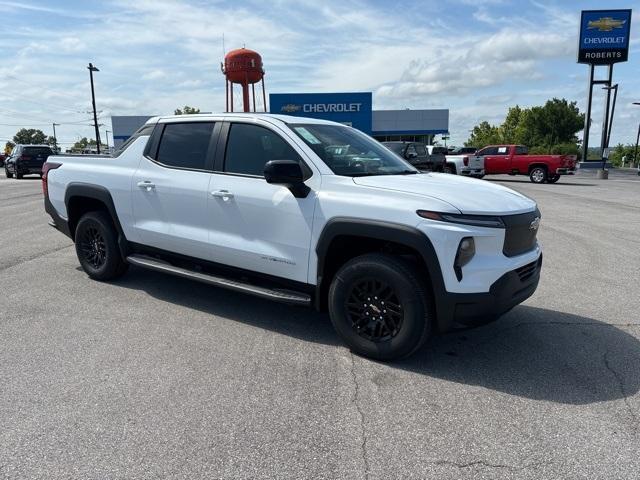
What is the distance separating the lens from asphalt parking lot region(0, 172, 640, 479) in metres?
2.65

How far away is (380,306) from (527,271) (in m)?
1.15

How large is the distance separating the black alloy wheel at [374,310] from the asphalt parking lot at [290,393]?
0.25 meters

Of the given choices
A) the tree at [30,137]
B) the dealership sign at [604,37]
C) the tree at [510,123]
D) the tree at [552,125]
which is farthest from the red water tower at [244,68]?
the tree at [30,137]

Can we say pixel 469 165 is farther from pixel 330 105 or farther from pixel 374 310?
pixel 374 310

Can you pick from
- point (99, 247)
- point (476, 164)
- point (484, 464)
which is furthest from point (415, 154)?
point (484, 464)

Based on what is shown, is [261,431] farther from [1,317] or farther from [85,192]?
[85,192]

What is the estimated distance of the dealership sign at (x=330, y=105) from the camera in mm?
34091

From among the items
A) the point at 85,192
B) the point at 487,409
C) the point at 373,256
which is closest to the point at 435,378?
the point at 487,409

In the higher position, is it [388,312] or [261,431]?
[388,312]

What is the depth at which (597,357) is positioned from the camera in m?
3.95

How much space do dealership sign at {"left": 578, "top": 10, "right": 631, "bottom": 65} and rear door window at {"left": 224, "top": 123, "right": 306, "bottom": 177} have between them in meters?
39.5

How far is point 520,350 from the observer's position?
409cm

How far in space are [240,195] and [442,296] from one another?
6.30 feet

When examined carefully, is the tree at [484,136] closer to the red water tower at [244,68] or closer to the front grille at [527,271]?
the red water tower at [244,68]
